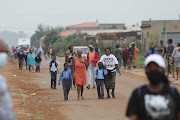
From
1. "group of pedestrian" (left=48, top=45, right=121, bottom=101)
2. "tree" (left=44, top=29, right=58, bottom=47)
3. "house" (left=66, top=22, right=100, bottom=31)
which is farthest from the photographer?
"house" (left=66, top=22, right=100, bottom=31)

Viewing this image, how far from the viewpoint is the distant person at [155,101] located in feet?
16.1

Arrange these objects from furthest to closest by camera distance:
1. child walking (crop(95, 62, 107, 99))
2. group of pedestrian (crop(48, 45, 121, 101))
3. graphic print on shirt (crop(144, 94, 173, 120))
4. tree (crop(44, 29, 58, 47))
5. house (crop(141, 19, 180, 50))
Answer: tree (crop(44, 29, 58, 47))
house (crop(141, 19, 180, 50))
child walking (crop(95, 62, 107, 99))
group of pedestrian (crop(48, 45, 121, 101))
graphic print on shirt (crop(144, 94, 173, 120))

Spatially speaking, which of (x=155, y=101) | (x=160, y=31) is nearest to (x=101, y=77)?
(x=155, y=101)

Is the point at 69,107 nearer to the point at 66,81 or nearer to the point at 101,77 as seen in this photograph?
the point at 66,81

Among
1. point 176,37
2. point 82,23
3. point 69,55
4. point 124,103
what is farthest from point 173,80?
point 82,23

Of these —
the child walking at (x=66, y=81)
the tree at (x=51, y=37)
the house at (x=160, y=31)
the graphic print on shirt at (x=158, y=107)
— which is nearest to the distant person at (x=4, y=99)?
→ the graphic print on shirt at (x=158, y=107)

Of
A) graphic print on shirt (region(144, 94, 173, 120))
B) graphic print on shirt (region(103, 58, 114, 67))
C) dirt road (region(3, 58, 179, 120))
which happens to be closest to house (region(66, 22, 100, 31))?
dirt road (region(3, 58, 179, 120))

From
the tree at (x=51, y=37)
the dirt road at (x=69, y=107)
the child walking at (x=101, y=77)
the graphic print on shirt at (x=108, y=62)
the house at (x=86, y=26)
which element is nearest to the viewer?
the dirt road at (x=69, y=107)

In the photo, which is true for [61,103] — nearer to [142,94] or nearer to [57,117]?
[57,117]

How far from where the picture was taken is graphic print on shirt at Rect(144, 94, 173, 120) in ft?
16.1

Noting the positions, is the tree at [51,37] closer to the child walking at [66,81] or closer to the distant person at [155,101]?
the child walking at [66,81]

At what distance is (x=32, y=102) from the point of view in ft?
46.3

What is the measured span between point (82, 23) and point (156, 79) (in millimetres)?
152674

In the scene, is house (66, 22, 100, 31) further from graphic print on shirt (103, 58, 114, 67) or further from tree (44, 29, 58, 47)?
graphic print on shirt (103, 58, 114, 67)
